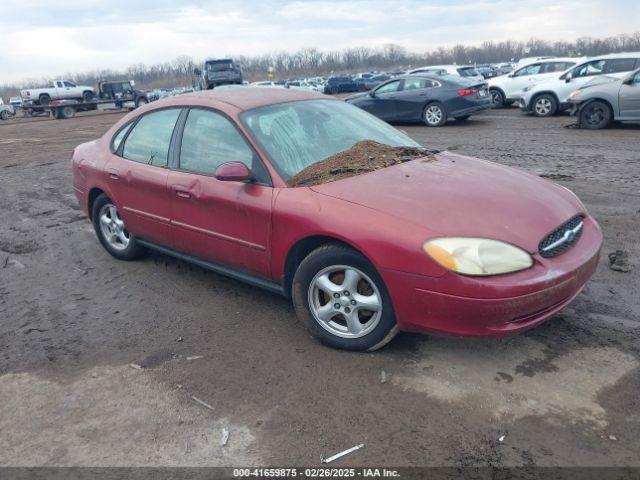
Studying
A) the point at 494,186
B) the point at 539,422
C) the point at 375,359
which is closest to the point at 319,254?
the point at 375,359

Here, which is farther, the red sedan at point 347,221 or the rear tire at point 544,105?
the rear tire at point 544,105

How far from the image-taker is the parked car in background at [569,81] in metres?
14.0

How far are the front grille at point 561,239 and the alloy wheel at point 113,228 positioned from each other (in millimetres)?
3797

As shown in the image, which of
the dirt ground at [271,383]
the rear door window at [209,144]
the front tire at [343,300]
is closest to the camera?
the dirt ground at [271,383]

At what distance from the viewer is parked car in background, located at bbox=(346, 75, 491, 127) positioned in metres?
14.4

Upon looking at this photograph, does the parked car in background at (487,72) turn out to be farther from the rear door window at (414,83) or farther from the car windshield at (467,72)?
the rear door window at (414,83)

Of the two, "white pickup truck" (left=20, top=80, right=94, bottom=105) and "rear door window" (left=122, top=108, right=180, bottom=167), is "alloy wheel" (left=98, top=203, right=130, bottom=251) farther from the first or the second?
"white pickup truck" (left=20, top=80, right=94, bottom=105)

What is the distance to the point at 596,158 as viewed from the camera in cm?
902

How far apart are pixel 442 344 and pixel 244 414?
1.37m

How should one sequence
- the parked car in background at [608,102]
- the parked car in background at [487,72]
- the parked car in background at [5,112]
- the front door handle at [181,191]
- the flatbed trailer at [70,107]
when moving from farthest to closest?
the parked car in background at [487,72] < the parked car in background at [5,112] < the flatbed trailer at [70,107] < the parked car in background at [608,102] < the front door handle at [181,191]

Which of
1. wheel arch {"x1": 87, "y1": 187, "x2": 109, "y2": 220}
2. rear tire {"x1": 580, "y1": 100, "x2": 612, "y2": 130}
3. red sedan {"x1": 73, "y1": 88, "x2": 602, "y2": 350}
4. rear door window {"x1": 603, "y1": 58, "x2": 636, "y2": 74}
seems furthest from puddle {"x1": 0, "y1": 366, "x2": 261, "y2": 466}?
rear door window {"x1": 603, "y1": 58, "x2": 636, "y2": 74}

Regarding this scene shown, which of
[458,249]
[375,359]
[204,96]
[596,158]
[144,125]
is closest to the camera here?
[458,249]

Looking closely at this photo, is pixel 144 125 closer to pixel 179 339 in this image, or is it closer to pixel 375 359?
pixel 179 339

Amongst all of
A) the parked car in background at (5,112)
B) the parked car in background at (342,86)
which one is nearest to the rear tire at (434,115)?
the parked car in background at (342,86)
